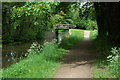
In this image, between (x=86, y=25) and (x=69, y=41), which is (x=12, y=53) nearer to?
(x=69, y=41)

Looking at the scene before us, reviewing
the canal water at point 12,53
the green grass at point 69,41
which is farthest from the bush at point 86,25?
the canal water at point 12,53

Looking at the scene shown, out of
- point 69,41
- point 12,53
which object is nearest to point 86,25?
point 69,41

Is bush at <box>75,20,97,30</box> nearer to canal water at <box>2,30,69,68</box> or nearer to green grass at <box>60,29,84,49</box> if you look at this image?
green grass at <box>60,29,84,49</box>

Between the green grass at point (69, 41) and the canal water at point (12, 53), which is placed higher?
the green grass at point (69, 41)

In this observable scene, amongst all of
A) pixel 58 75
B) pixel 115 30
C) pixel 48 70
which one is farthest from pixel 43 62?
pixel 115 30

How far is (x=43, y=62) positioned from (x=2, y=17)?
16292 mm

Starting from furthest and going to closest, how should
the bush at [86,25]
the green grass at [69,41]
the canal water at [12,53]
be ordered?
1. the bush at [86,25]
2. the green grass at [69,41]
3. the canal water at [12,53]

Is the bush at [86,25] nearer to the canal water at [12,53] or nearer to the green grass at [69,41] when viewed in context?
the green grass at [69,41]

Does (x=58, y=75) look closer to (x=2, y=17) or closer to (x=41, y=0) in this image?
(x=41, y=0)

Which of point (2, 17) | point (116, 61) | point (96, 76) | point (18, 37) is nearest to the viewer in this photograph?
A: point (116, 61)

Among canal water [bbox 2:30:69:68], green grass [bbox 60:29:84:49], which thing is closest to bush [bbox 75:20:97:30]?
green grass [bbox 60:29:84:49]

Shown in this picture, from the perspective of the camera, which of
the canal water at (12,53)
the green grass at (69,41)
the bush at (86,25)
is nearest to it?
the canal water at (12,53)

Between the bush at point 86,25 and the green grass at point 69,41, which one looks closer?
the green grass at point 69,41

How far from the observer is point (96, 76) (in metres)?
8.61
